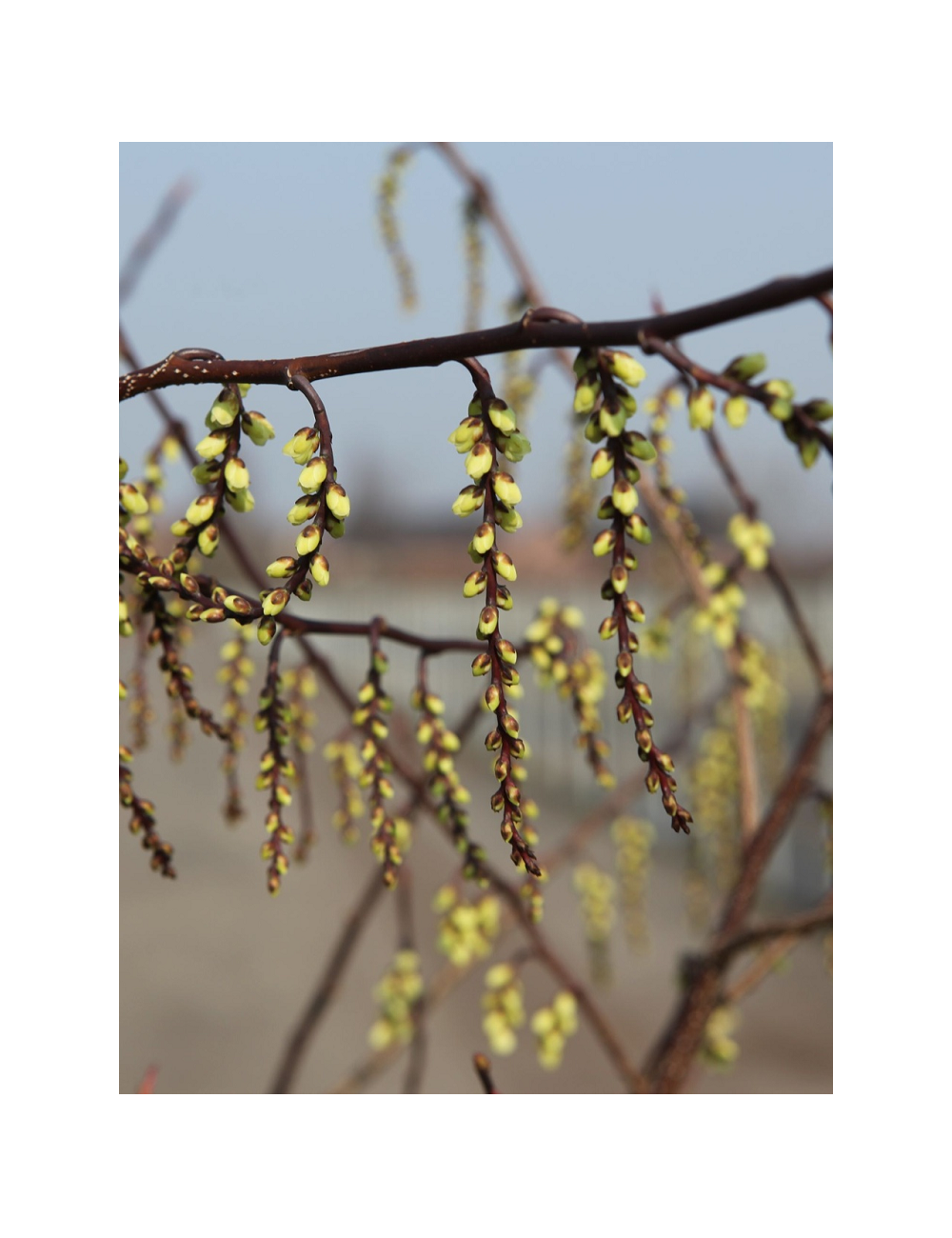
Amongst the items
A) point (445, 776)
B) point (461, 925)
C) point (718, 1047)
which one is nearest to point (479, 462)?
point (445, 776)

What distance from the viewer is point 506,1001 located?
892 millimetres

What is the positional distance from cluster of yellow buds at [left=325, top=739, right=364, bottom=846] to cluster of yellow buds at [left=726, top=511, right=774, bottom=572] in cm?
35

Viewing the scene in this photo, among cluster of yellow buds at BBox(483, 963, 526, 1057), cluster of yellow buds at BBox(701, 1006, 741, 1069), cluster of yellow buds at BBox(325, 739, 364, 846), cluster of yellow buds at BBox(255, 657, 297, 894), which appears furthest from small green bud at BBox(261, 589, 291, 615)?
cluster of yellow buds at BBox(701, 1006, 741, 1069)

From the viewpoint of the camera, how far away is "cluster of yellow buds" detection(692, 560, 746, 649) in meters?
0.84

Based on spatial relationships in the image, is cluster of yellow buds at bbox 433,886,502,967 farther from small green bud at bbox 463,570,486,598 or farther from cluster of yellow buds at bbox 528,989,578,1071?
small green bud at bbox 463,570,486,598

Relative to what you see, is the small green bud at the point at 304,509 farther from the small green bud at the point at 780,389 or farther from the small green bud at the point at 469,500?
the small green bud at the point at 780,389

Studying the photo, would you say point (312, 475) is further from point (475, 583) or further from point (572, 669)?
point (572, 669)

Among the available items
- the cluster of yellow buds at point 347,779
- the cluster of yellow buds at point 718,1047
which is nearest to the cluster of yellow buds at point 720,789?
the cluster of yellow buds at point 718,1047

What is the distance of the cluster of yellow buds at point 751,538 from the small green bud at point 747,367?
367mm

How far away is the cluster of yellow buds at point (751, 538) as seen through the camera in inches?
31.3

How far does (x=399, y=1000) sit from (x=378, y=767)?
1.84ft

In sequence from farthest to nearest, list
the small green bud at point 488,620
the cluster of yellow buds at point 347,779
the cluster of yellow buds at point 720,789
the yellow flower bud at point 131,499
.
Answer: the cluster of yellow buds at point 720,789 → the cluster of yellow buds at point 347,779 → the yellow flower bud at point 131,499 → the small green bud at point 488,620
